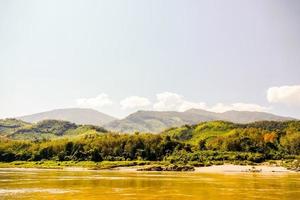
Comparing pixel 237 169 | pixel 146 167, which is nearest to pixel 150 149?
pixel 146 167

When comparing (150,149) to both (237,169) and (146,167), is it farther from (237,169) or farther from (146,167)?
(237,169)

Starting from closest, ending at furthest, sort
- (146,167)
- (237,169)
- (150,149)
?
1. (237,169)
2. (146,167)
3. (150,149)

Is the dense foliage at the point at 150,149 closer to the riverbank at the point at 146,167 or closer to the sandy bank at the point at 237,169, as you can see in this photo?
the riverbank at the point at 146,167

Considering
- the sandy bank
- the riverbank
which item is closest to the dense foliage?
the riverbank

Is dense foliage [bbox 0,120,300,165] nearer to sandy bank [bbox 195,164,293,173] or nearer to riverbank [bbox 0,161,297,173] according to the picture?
riverbank [bbox 0,161,297,173]

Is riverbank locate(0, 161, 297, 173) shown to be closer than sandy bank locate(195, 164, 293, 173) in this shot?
No

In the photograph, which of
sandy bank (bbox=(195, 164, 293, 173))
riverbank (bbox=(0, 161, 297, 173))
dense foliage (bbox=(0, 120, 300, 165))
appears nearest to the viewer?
sandy bank (bbox=(195, 164, 293, 173))

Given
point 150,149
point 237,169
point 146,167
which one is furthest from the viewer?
point 150,149

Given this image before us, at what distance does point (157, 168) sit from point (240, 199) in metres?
59.7

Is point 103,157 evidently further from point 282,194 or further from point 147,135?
point 282,194

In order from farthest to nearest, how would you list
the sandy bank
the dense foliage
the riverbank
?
the dense foliage
the riverbank
the sandy bank

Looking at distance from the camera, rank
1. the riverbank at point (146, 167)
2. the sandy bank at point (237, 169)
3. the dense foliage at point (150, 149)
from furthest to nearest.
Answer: the dense foliage at point (150, 149), the riverbank at point (146, 167), the sandy bank at point (237, 169)

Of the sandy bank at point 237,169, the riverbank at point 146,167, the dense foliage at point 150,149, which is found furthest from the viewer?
the dense foliage at point 150,149

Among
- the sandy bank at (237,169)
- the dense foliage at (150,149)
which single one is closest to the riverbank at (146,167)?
the sandy bank at (237,169)
